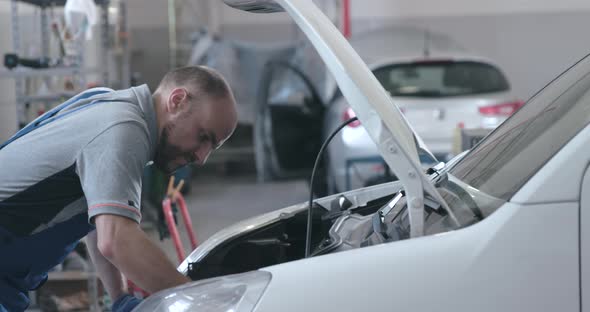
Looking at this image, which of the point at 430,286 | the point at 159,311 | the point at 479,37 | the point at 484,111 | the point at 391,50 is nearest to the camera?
the point at 430,286

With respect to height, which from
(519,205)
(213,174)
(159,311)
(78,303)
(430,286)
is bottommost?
(213,174)

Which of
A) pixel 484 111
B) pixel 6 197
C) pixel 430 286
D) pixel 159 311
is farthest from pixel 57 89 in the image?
pixel 430 286

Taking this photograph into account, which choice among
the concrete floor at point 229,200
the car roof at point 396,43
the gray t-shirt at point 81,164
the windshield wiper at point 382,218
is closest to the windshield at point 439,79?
the car roof at point 396,43

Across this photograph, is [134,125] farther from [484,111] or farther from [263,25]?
[263,25]

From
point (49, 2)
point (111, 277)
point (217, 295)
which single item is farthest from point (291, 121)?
point (217, 295)

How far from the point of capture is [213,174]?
1080 centimetres

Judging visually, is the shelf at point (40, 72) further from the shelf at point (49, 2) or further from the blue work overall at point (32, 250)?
the blue work overall at point (32, 250)

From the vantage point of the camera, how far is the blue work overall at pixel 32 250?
211 cm

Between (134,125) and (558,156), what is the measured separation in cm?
101

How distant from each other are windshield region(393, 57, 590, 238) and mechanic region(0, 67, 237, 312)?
59cm

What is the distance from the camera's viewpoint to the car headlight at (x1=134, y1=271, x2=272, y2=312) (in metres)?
1.62

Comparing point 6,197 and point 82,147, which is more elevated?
point 82,147

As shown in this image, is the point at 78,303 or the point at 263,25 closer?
the point at 78,303

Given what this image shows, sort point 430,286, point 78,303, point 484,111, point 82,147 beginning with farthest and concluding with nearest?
point 484,111
point 78,303
point 82,147
point 430,286
